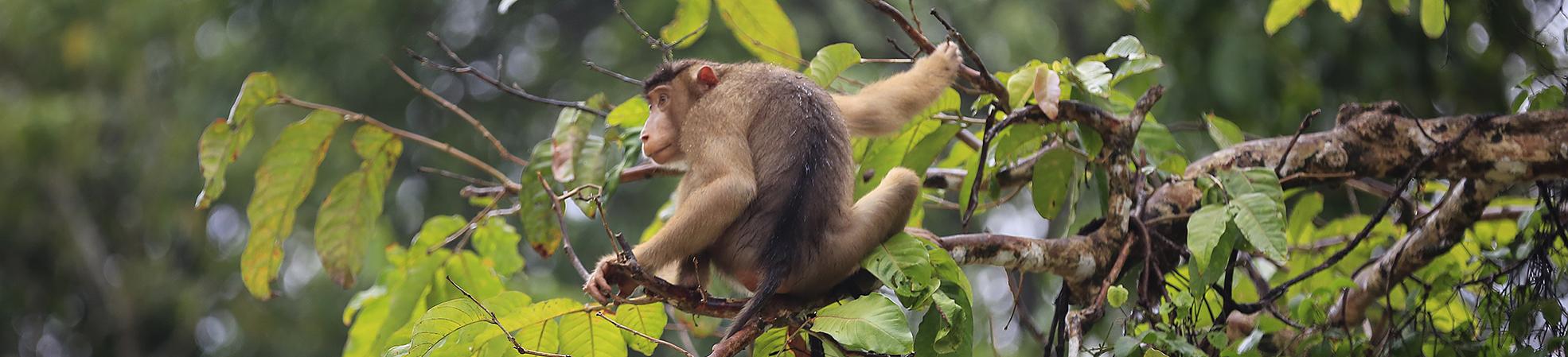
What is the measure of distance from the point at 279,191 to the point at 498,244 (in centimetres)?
72

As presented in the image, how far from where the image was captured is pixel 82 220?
12938 mm

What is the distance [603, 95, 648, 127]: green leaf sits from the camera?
372cm

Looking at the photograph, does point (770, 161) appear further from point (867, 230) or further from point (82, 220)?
point (82, 220)

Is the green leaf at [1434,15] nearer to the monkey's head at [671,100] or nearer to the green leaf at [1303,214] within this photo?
the green leaf at [1303,214]

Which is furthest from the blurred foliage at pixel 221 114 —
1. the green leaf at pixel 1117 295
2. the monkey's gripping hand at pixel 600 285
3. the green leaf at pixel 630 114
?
the green leaf at pixel 1117 295

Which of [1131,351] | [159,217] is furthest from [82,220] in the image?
[1131,351]

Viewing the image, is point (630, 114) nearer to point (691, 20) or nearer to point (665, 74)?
point (665, 74)

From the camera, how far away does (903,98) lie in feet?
11.7

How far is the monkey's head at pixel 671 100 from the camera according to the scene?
11.3ft

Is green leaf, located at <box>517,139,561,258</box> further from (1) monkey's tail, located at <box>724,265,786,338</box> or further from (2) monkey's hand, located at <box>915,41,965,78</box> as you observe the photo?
(2) monkey's hand, located at <box>915,41,965,78</box>

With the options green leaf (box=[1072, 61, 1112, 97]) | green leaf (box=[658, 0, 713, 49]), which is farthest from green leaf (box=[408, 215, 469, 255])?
green leaf (box=[1072, 61, 1112, 97])

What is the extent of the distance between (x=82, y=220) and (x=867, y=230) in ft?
40.8

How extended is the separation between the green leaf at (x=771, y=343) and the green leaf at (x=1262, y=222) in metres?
1.05

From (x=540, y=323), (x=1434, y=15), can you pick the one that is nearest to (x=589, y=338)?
(x=540, y=323)
